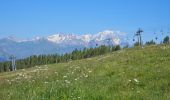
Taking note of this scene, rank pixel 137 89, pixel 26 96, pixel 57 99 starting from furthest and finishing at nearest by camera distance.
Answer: pixel 137 89, pixel 26 96, pixel 57 99

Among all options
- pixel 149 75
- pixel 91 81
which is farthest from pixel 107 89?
pixel 149 75

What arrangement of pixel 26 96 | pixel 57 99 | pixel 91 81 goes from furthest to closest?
1. pixel 91 81
2. pixel 26 96
3. pixel 57 99

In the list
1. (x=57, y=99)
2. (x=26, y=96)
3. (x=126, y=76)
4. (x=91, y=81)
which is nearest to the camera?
(x=57, y=99)

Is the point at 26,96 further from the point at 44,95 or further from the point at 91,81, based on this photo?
the point at 91,81

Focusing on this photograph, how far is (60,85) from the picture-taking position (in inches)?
648

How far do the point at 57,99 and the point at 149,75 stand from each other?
6990 millimetres

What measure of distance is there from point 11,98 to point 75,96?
314 centimetres

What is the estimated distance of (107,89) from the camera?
55.9 ft

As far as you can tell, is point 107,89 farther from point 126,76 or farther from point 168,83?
point 126,76

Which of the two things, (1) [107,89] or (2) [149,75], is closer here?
(1) [107,89]

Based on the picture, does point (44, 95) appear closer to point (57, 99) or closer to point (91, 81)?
point (57, 99)

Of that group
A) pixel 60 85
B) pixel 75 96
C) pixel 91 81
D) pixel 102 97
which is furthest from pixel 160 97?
pixel 91 81

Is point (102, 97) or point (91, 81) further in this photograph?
point (91, 81)

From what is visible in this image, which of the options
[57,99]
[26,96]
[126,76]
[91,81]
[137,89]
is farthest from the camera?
[126,76]
